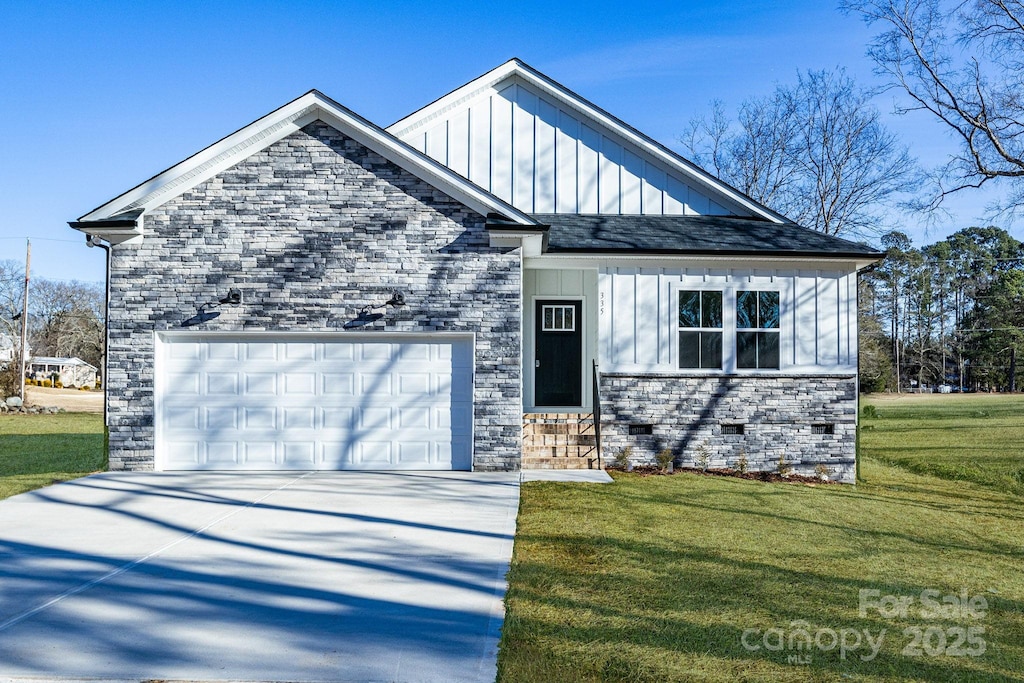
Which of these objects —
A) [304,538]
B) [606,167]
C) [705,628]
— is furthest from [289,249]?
[705,628]

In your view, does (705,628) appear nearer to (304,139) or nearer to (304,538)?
(304,538)

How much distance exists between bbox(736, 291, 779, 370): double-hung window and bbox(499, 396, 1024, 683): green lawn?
2.84 meters

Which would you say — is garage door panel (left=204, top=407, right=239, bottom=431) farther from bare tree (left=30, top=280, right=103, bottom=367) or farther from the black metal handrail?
bare tree (left=30, top=280, right=103, bottom=367)

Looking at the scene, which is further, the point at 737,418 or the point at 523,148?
the point at 523,148

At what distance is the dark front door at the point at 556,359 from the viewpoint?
14.2 metres

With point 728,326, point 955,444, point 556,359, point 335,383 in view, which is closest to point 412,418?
point 335,383

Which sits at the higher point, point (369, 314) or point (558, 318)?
point (558, 318)

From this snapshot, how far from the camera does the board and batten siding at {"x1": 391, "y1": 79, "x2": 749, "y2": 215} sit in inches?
567

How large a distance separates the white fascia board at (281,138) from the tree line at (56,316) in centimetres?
5627

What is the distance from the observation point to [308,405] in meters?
11.3

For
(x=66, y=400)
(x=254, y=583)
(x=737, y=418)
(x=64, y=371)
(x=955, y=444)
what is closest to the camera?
(x=254, y=583)

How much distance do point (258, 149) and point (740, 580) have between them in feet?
30.5

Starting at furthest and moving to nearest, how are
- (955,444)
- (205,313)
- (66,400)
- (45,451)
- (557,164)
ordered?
(66,400) < (955,444) < (45,451) < (557,164) < (205,313)

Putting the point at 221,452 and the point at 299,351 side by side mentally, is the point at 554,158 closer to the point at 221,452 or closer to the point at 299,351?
the point at 299,351
